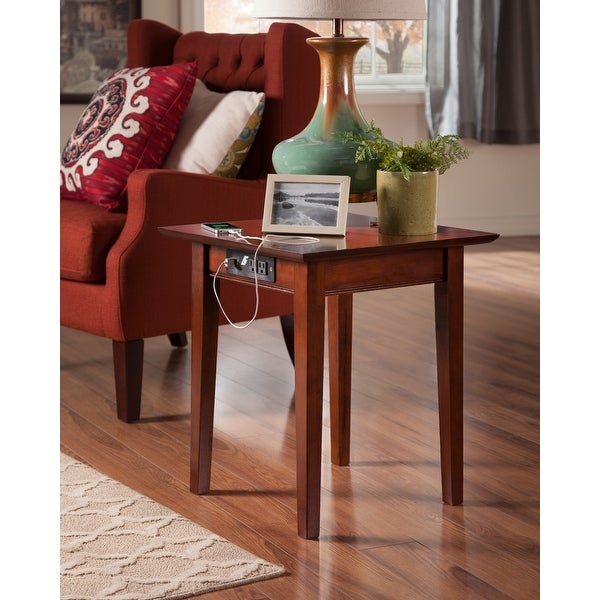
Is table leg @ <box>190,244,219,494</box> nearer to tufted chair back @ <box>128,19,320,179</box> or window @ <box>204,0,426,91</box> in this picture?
tufted chair back @ <box>128,19,320,179</box>

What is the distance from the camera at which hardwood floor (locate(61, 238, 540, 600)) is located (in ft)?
5.90

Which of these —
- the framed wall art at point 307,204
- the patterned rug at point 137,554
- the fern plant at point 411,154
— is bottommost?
the patterned rug at point 137,554

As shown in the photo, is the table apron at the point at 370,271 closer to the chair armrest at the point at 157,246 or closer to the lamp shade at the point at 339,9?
the lamp shade at the point at 339,9

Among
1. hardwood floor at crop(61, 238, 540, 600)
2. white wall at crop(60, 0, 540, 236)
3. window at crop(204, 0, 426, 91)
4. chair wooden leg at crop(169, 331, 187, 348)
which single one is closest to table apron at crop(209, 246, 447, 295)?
hardwood floor at crop(61, 238, 540, 600)

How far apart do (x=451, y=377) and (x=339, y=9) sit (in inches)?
31.4

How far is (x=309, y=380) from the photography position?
1887 mm

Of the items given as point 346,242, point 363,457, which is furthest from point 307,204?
point 363,457

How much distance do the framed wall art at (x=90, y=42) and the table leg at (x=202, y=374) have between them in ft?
10.5

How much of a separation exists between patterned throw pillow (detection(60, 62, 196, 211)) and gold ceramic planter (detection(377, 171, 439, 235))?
3.51ft

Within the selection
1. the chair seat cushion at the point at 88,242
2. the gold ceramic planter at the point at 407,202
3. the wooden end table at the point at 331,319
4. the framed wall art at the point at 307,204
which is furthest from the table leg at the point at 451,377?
the chair seat cushion at the point at 88,242

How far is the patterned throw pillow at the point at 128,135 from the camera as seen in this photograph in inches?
115
